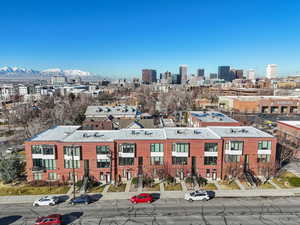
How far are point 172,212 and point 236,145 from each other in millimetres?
18313

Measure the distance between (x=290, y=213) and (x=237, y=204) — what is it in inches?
264

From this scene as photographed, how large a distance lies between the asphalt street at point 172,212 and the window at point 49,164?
770 centimetres

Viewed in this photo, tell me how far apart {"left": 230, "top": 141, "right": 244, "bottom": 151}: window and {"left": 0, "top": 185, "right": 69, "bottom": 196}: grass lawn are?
103 feet

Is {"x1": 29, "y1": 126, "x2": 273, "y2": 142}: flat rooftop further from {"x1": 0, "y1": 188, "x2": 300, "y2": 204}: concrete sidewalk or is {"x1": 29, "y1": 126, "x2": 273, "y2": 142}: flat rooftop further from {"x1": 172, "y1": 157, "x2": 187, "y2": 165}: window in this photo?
{"x1": 0, "y1": 188, "x2": 300, "y2": 204}: concrete sidewalk

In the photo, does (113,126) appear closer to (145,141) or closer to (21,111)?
(145,141)

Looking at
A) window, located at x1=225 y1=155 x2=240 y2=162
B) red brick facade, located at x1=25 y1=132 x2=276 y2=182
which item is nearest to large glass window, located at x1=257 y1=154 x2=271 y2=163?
red brick facade, located at x1=25 y1=132 x2=276 y2=182

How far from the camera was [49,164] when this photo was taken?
3575cm

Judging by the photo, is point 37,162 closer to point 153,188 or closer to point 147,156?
point 147,156

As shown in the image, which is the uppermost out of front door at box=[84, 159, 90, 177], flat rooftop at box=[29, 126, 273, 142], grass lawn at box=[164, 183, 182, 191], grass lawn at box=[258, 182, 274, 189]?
flat rooftop at box=[29, 126, 273, 142]

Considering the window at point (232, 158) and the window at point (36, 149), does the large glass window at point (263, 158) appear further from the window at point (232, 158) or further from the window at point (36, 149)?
the window at point (36, 149)

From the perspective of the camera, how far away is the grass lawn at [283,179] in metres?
34.1

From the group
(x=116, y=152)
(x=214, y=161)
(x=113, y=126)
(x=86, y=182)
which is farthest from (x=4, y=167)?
(x=214, y=161)

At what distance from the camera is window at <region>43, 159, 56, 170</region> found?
35.7m

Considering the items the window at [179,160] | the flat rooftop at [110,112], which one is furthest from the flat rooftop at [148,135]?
the flat rooftop at [110,112]
